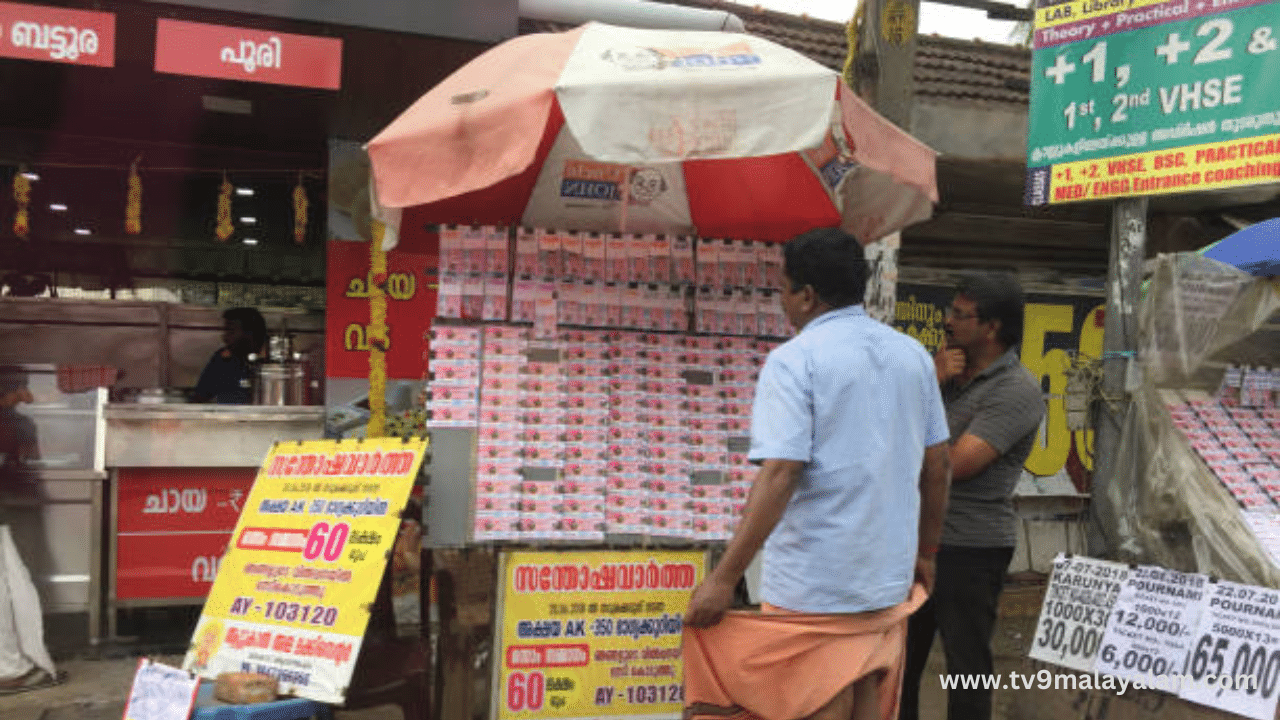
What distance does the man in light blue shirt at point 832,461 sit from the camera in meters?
2.61

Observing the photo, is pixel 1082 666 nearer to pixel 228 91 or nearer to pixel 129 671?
pixel 129 671

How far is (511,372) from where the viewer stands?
399 cm

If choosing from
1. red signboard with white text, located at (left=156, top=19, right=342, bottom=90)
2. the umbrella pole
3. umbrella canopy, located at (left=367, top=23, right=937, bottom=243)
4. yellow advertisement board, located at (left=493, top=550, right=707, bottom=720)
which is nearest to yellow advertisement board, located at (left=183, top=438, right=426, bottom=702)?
yellow advertisement board, located at (left=493, top=550, right=707, bottom=720)

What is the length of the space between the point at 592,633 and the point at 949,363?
1809 mm

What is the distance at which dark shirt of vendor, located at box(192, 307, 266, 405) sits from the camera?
6840 millimetres

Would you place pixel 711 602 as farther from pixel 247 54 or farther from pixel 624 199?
pixel 247 54

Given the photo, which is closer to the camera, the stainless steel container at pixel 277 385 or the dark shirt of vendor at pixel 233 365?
the stainless steel container at pixel 277 385

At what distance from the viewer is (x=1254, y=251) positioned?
4.77 m

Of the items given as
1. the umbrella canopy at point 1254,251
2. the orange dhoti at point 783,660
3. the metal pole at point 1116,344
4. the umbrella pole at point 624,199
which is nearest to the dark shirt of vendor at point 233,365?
the umbrella pole at point 624,199

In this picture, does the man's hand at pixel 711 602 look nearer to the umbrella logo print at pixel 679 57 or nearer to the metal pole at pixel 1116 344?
the umbrella logo print at pixel 679 57

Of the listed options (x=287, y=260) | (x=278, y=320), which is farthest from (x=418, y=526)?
(x=287, y=260)

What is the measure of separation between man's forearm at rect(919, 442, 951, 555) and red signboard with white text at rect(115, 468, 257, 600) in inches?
186

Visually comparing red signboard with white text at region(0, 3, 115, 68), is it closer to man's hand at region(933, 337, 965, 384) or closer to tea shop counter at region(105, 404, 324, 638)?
tea shop counter at region(105, 404, 324, 638)

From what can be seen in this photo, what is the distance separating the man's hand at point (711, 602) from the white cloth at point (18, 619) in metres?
4.36
